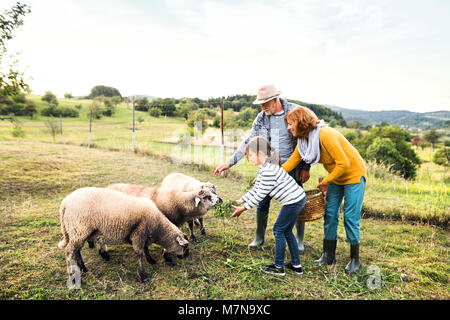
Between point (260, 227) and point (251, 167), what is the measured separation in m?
8.02

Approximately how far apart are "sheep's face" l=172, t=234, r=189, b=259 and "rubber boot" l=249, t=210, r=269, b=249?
1332 mm

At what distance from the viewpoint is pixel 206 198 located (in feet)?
17.0

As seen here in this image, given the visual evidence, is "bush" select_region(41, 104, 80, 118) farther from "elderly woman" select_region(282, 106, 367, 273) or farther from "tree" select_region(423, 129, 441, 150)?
"tree" select_region(423, 129, 441, 150)

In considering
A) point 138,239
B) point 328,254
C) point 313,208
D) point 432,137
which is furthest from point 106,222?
point 432,137

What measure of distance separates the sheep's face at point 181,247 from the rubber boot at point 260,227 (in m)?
1.33

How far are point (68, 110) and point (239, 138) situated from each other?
38.3 m

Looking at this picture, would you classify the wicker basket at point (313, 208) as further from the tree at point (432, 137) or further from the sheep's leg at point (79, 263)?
the tree at point (432, 137)

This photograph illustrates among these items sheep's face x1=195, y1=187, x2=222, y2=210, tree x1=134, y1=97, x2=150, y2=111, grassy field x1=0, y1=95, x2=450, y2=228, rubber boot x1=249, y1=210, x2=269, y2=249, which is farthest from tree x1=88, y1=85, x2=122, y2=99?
rubber boot x1=249, y1=210, x2=269, y2=249

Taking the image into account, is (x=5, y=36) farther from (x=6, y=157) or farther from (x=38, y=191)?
(x=6, y=157)

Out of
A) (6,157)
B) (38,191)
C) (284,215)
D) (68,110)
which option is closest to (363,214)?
(284,215)

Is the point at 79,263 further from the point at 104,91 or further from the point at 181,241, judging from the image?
the point at 104,91

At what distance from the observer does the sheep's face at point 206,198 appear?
513cm

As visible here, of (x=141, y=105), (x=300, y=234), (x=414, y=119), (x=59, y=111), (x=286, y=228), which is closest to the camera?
(x=286, y=228)

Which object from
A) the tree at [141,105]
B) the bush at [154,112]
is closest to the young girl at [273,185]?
the bush at [154,112]
